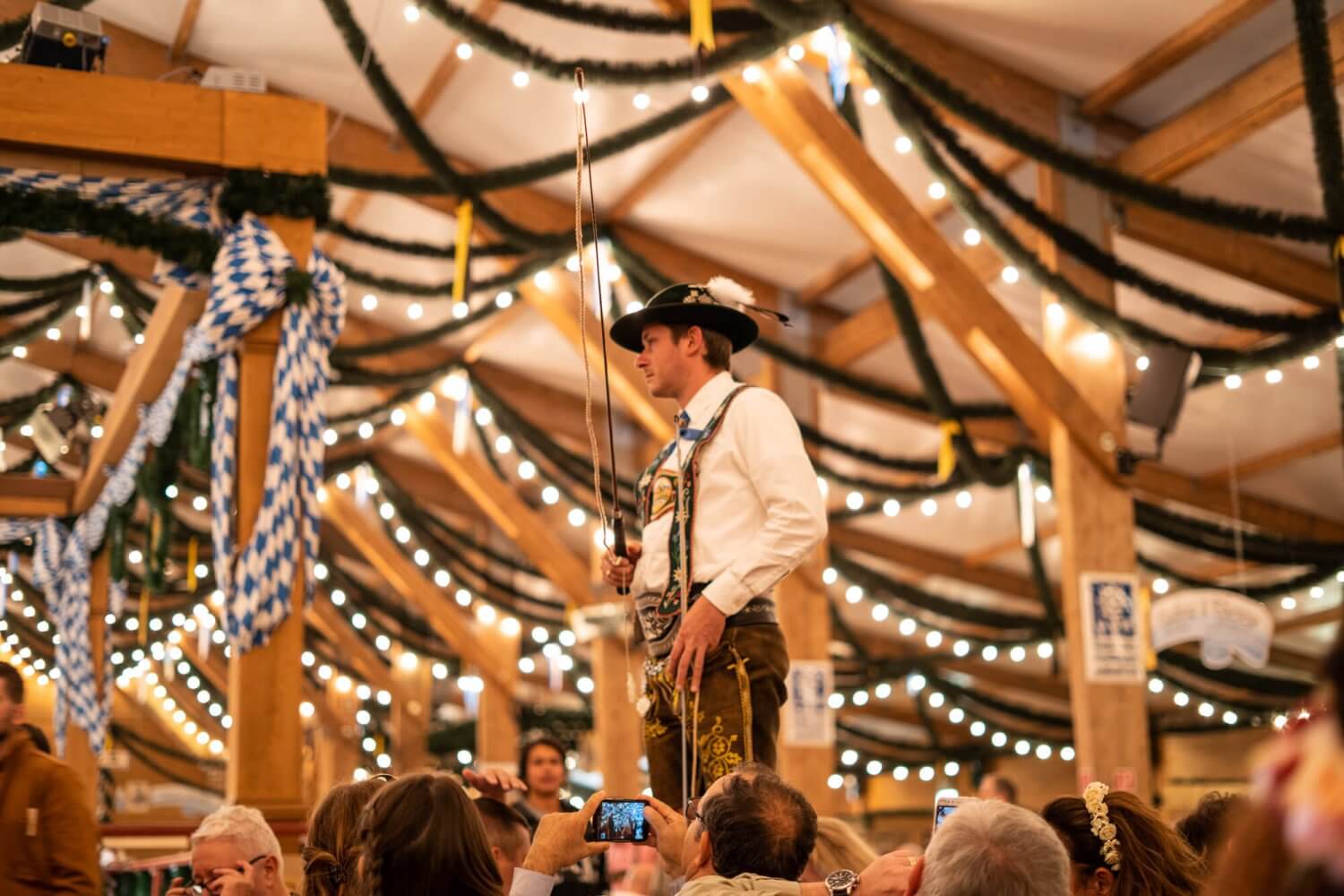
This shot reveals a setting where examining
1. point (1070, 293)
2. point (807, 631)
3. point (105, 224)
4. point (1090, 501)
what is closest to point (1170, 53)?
point (1070, 293)

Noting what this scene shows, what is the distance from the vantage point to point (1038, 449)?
858cm

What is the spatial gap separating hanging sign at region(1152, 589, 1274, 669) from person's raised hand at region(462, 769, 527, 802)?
17.2 feet

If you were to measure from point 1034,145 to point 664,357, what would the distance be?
3.75 meters

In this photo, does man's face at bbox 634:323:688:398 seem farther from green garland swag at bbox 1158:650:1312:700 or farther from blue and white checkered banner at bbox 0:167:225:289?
green garland swag at bbox 1158:650:1312:700

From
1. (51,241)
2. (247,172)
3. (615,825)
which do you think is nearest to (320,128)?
(247,172)

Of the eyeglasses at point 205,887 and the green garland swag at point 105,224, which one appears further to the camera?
the green garland swag at point 105,224

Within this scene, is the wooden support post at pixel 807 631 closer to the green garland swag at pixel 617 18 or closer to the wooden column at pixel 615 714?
the wooden column at pixel 615 714

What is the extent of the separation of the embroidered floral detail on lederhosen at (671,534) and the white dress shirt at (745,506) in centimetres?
1

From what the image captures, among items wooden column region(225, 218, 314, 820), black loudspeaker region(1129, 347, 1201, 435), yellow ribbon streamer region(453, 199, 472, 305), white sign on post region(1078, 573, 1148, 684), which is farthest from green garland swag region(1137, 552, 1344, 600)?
wooden column region(225, 218, 314, 820)

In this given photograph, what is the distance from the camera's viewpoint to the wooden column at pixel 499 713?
604 inches

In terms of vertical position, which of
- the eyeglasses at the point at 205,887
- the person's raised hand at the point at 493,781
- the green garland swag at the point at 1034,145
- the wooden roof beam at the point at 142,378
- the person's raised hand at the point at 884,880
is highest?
the green garland swag at the point at 1034,145

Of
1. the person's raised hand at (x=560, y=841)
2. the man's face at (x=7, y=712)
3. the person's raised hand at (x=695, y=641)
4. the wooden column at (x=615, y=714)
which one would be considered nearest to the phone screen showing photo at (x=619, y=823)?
the person's raised hand at (x=560, y=841)

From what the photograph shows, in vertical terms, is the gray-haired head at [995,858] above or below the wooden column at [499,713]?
below

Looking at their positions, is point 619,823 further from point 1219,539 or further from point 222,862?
point 1219,539
